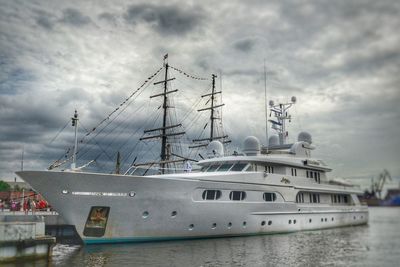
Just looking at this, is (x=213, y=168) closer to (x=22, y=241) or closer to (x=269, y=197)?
(x=269, y=197)

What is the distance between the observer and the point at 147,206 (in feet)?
63.8

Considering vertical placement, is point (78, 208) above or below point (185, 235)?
above

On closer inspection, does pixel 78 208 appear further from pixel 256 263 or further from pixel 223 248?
pixel 256 263

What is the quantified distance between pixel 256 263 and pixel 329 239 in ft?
35.9

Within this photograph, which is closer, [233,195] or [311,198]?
[233,195]

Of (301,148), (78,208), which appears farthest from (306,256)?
(301,148)

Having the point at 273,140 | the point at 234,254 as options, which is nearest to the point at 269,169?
the point at 273,140

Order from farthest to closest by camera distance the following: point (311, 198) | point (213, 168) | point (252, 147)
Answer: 1. point (311, 198)
2. point (252, 147)
3. point (213, 168)

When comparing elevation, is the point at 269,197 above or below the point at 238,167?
below

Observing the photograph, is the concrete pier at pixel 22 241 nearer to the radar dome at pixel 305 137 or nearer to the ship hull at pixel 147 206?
the ship hull at pixel 147 206

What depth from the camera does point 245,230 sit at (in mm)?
23219

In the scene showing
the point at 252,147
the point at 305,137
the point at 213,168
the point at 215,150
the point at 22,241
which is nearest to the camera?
the point at 22,241

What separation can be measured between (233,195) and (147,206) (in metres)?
6.01

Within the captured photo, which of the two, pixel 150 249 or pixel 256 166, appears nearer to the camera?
pixel 150 249
